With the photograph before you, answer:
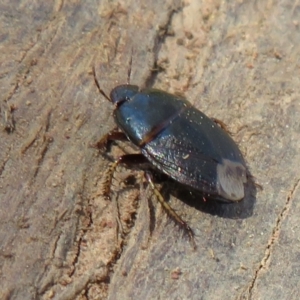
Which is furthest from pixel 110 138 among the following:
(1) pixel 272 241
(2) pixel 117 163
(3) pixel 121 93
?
(1) pixel 272 241

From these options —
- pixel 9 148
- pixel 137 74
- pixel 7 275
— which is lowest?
pixel 7 275

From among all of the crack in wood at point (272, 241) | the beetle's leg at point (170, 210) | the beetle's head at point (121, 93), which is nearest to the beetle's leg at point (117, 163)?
the beetle's leg at point (170, 210)

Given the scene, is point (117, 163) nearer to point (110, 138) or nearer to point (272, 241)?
point (110, 138)

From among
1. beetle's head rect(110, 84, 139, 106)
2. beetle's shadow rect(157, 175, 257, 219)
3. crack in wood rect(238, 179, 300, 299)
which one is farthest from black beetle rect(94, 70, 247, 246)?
crack in wood rect(238, 179, 300, 299)

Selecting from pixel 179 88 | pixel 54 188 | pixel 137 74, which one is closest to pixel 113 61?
pixel 137 74

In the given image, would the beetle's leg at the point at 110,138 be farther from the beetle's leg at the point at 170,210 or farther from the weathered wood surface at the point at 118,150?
the beetle's leg at the point at 170,210

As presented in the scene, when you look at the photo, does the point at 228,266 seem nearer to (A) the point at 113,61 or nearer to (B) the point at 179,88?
(B) the point at 179,88
